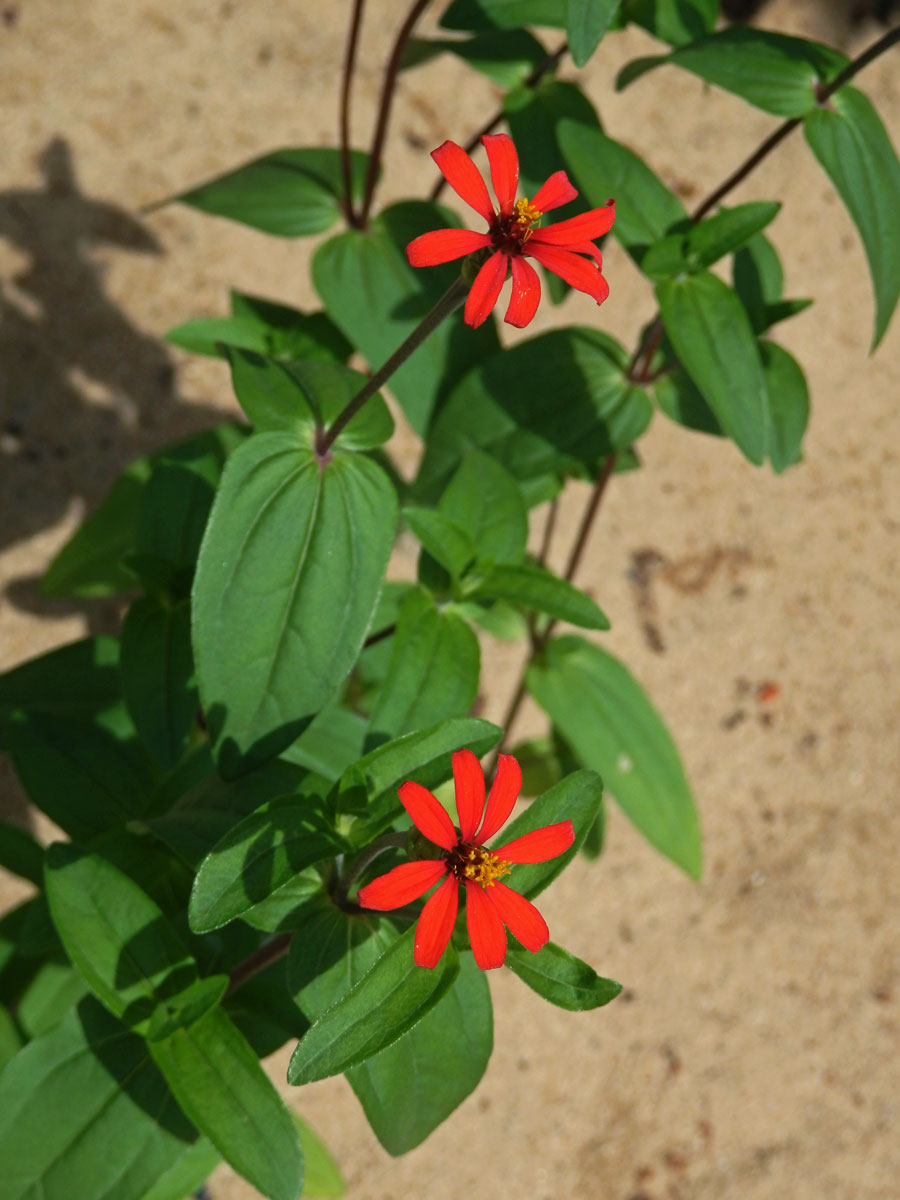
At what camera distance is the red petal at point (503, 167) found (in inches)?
41.5

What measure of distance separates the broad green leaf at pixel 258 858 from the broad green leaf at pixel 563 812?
18 cm

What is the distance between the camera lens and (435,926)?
97cm

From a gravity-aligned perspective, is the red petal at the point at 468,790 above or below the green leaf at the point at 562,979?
above

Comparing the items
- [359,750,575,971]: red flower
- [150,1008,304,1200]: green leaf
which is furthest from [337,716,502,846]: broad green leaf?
[150,1008,304,1200]: green leaf

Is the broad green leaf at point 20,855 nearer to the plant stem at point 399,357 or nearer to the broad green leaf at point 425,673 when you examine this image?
the broad green leaf at point 425,673

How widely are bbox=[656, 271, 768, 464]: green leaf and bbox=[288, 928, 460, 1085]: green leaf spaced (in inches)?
28.3

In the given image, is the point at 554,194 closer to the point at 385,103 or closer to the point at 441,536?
the point at 441,536

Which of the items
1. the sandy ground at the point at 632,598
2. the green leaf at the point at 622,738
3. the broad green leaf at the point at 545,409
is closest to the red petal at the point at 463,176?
the broad green leaf at the point at 545,409

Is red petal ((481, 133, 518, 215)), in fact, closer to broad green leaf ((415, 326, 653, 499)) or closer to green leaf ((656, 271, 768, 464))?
green leaf ((656, 271, 768, 464))

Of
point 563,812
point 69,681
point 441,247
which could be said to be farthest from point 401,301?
point 563,812

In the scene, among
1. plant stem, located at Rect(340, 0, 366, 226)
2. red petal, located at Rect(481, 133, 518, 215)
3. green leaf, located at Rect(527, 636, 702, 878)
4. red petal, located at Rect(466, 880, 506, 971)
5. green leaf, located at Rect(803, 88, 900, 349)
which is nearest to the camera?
red petal, located at Rect(466, 880, 506, 971)

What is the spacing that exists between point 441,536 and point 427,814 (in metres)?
0.53

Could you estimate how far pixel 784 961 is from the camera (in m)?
2.36

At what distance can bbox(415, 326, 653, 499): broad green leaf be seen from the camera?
1743mm
